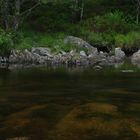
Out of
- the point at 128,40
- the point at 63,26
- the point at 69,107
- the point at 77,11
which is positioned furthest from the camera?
the point at 77,11

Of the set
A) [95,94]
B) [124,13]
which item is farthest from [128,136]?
[124,13]

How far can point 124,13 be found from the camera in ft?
166

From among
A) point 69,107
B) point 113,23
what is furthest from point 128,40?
point 69,107

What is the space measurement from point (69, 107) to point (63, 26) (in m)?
30.1

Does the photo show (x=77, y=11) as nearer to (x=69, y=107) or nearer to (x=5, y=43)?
(x=5, y=43)

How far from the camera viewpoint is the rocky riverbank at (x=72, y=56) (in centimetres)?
3473

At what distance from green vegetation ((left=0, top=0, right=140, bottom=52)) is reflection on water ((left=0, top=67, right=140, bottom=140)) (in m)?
13.2

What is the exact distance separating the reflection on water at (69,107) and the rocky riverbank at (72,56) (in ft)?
29.8

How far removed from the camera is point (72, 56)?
3616cm

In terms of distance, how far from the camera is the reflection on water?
39.0 feet

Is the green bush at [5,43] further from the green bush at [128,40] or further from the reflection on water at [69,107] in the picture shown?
the green bush at [128,40]

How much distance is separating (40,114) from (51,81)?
29.3ft

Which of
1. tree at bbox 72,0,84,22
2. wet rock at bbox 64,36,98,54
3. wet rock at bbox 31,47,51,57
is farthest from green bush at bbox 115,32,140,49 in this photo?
wet rock at bbox 31,47,51,57

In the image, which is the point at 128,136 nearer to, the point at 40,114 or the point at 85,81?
the point at 40,114
